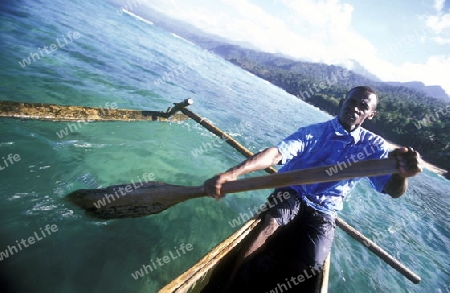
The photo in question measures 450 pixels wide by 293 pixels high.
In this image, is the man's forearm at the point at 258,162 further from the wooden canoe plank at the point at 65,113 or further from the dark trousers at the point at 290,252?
the wooden canoe plank at the point at 65,113

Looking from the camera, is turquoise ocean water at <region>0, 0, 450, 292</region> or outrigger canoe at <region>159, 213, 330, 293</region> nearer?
outrigger canoe at <region>159, 213, 330, 293</region>

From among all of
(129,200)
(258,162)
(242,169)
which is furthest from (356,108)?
(129,200)

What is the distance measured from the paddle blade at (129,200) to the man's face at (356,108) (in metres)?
2.68

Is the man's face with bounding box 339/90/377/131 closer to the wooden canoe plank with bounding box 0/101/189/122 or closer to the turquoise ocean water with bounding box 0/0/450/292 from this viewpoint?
the turquoise ocean water with bounding box 0/0/450/292

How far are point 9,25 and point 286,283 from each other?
19898 mm

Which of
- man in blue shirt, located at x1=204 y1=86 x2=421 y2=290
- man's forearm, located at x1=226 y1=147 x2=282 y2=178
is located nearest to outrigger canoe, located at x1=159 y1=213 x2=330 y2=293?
man in blue shirt, located at x1=204 y1=86 x2=421 y2=290

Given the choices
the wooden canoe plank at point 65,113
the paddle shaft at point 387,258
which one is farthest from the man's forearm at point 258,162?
the wooden canoe plank at point 65,113

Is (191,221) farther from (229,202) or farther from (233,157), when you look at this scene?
(233,157)

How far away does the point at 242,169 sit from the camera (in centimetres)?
281

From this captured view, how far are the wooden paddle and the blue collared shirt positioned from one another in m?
1.24

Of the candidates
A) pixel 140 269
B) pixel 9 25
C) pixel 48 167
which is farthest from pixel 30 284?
pixel 9 25

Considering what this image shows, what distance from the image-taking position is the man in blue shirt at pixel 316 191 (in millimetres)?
3639

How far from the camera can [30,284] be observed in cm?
351

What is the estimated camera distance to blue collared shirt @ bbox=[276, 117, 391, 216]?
3906 mm
